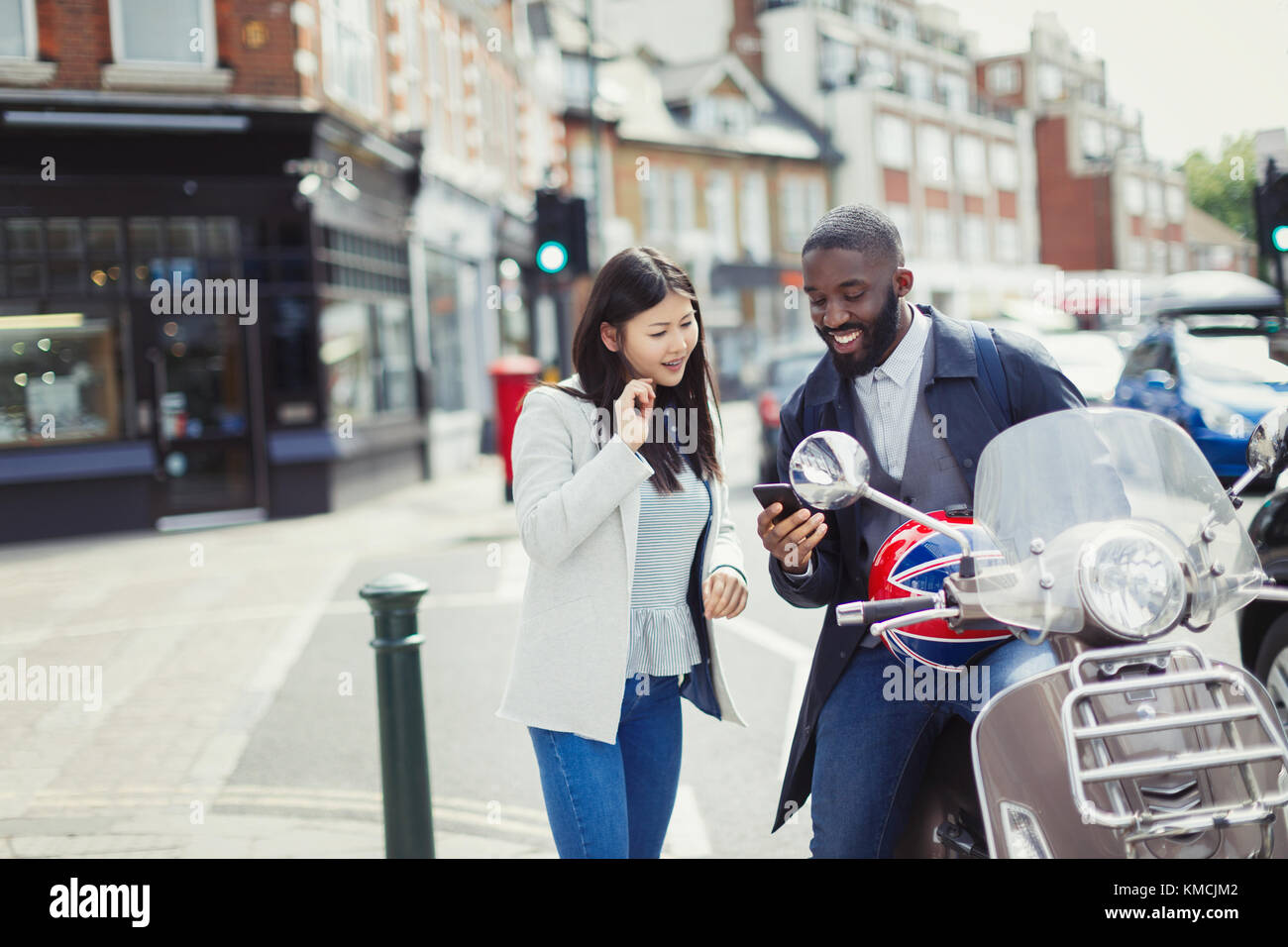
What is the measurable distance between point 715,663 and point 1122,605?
1067mm

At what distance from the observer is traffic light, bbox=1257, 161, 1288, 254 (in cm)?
720

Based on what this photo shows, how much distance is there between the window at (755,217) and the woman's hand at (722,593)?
3716cm

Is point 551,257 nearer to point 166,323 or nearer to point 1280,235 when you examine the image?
point 1280,235

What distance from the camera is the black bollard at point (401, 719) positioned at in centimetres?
357

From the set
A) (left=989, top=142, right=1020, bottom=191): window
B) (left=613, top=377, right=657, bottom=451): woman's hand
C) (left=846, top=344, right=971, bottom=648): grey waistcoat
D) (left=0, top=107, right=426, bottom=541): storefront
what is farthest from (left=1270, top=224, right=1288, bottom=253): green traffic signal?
(left=989, top=142, right=1020, bottom=191): window

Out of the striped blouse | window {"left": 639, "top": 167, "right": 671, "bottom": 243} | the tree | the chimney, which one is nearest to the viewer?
the striped blouse

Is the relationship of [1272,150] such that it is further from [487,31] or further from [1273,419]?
[487,31]

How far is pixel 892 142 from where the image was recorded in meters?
36.6

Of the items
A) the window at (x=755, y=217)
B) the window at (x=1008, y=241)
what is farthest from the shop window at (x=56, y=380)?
the window at (x=755, y=217)

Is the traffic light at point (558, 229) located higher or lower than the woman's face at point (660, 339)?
higher
